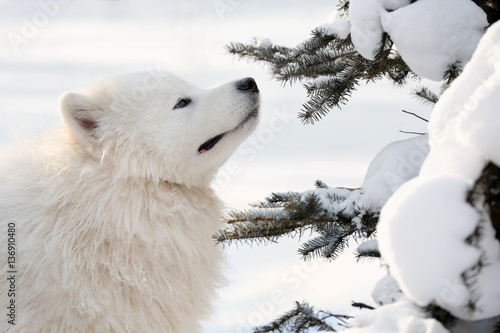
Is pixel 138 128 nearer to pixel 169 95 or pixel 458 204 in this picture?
Result: pixel 169 95

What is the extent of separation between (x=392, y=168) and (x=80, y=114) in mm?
2375

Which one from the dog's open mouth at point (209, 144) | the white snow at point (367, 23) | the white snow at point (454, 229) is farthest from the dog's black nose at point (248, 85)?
the white snow at point (454, 229)

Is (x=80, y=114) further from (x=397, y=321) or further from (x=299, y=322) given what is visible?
(x=397, y=321)

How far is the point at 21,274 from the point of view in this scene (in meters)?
3.47

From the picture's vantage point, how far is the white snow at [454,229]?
1549mm

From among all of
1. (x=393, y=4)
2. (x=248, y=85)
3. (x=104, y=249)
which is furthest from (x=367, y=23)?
(x=104, y=249)

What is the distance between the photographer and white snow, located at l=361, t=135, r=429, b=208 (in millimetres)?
2482

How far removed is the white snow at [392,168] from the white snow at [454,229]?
0.84 m

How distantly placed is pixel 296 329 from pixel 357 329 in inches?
20.4

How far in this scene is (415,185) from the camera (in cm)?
163

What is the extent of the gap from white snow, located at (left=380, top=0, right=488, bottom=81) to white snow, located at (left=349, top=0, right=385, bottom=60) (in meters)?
0.16

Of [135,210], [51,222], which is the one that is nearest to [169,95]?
[135,210]

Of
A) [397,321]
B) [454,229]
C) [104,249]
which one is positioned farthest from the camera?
[104,249]

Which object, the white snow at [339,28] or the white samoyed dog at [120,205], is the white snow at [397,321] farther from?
the white samoyed dog at [120,205]
